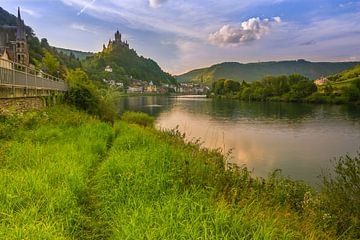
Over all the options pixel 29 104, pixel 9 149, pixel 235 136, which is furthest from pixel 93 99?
pixel 9 149

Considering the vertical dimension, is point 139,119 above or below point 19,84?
below

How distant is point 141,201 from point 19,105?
12518 mm

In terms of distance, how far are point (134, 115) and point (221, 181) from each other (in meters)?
28.2

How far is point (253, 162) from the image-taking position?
22.0 m

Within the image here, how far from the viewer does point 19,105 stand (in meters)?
16.2

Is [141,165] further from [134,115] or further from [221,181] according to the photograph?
[134,115]

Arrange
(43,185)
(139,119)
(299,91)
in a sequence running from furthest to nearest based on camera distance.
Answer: (299,91), (139,119), (43,185)

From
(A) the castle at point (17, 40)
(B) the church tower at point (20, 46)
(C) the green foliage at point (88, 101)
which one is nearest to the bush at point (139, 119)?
(C) the green foliage at point (88, 101)

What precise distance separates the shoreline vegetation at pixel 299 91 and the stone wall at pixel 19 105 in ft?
274

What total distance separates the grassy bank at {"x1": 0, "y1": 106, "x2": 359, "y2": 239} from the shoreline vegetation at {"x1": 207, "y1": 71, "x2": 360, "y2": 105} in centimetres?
8566

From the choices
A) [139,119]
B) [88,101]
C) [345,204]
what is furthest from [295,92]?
[345,204]

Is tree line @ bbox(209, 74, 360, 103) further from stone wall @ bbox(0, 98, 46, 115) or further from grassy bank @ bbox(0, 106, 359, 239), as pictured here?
grassy bank @ bbox(0, 106, 359, 239)

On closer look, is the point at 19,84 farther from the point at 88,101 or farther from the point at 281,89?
the point at 281,89

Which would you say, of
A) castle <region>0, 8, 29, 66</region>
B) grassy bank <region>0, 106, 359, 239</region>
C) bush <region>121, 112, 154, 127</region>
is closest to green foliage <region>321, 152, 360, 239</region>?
grassy bank <region>0, 106, 359, 239</region>
